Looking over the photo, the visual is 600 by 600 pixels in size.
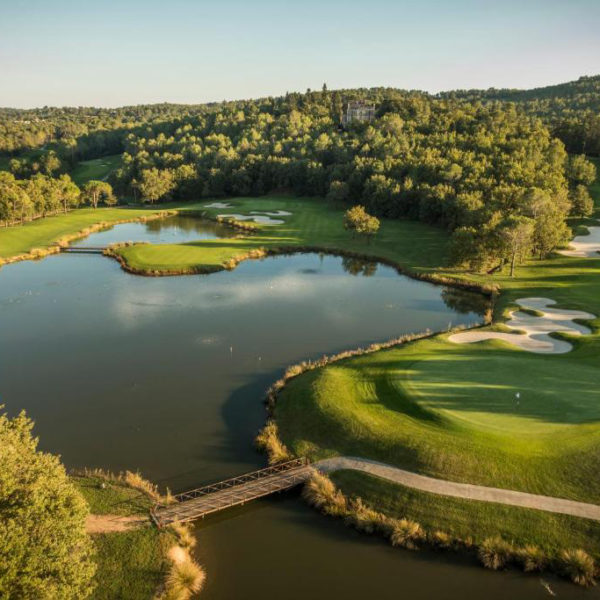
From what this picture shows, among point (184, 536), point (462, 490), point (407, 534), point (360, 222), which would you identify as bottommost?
point (184, 536)

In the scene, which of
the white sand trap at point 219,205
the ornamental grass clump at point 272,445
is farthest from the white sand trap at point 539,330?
the white sand trap at point 219,205

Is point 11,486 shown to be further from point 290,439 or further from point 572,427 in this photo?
point 572,427

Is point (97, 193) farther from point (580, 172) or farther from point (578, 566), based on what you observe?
point (578, 566)

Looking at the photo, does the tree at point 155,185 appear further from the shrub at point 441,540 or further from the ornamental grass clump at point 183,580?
the shrub at point 441,540

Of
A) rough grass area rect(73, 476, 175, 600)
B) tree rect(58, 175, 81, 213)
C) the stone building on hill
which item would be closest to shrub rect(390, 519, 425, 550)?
rough grass area rect(73, 476, 175, 600)

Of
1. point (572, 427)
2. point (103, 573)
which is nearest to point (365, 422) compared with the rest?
point (572, 427)

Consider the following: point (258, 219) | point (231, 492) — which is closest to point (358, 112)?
point (258, 219)
